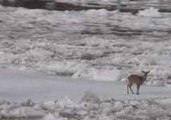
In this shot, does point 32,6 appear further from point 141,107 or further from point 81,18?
point 141,107

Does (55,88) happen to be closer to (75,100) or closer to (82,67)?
(75,100)

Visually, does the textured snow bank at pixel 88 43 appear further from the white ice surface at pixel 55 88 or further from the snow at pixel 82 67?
the white ice surface at pixel 55 88

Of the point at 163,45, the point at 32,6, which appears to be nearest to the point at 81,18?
the point at 32,6

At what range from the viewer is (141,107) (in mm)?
7391

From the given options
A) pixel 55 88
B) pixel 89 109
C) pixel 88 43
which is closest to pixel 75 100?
pixel 89 109

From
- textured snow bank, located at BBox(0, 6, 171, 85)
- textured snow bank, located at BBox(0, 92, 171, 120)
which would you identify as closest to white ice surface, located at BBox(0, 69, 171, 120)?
textured snow bank, located at BBox(0, 92, 171, 120)

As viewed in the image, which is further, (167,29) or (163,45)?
(167,29)

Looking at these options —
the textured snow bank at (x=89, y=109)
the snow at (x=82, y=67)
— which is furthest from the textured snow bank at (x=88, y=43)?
the textured snow bank at (x=89, y=109)

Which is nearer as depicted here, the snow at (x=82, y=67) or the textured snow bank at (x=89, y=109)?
the textured snow bank at (x=89, y=109)

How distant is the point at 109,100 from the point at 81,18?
45.5 ft

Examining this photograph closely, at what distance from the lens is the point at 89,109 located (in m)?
7.17

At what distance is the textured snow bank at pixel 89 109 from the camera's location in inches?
271

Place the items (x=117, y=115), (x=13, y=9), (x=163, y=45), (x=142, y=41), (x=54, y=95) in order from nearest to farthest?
(x=117, y=115) → (x=54, y=95) → (x=163, y=45) → (x=142, y=41) → (x=13, y=9)

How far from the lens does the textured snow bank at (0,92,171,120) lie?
271 inches
